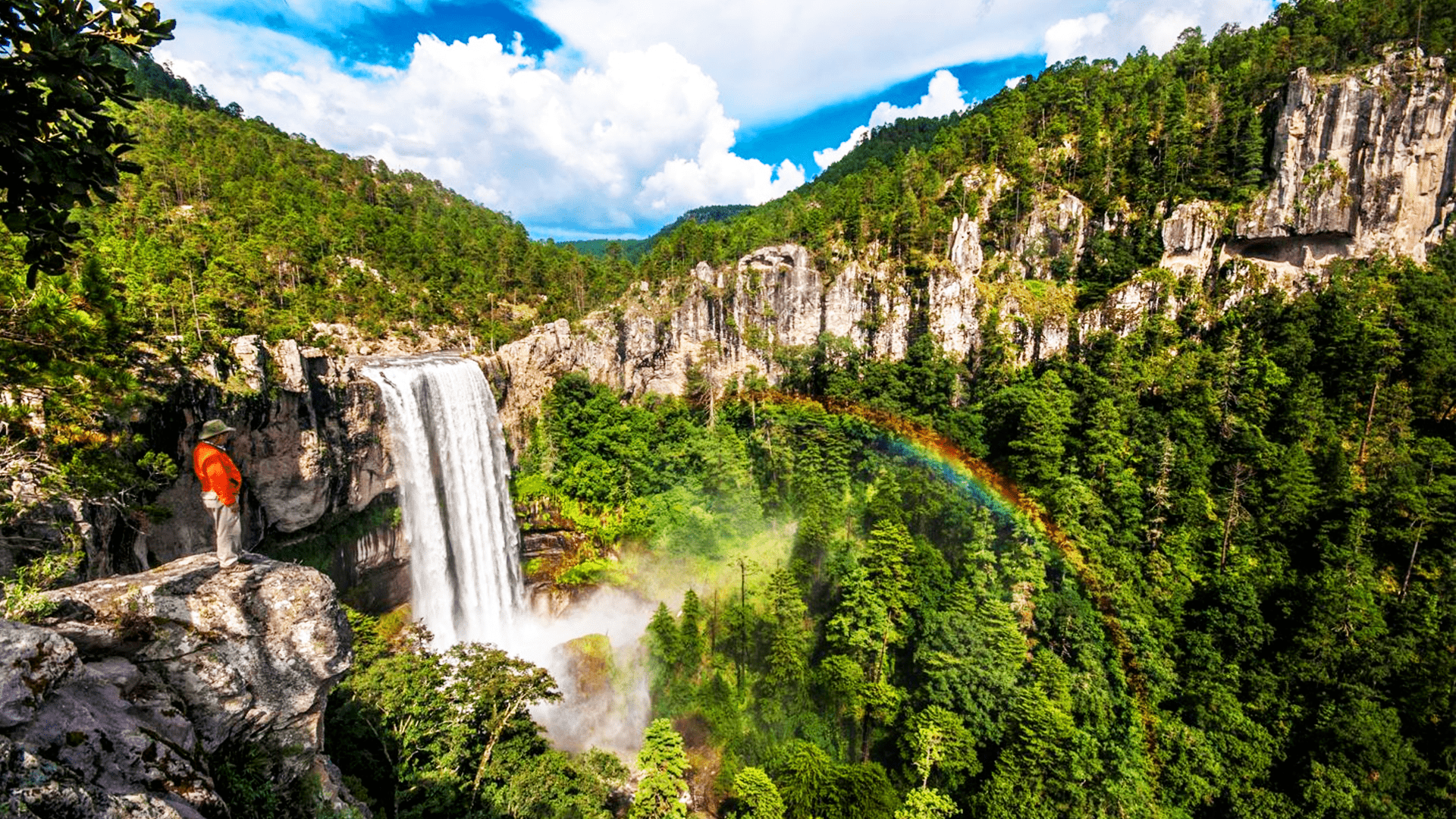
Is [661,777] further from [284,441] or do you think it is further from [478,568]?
[284,441]

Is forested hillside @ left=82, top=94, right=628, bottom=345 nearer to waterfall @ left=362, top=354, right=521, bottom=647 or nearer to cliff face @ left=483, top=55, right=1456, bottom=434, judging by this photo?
waterfall @ left=362, top=354, right=521, bottom=647

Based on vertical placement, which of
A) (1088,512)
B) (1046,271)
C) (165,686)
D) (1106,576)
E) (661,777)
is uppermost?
(1046,271)

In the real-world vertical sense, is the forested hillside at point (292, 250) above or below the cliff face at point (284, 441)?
above

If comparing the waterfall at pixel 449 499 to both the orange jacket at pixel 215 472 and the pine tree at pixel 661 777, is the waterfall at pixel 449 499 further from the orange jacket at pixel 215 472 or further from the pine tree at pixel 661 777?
the orange jacket at pixel 215 472

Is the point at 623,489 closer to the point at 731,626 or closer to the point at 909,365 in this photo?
the point at 731,626

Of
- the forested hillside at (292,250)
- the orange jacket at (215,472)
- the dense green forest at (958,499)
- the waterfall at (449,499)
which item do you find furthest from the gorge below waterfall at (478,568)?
the orange jacket at (215,472)

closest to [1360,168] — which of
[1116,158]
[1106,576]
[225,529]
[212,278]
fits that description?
[1116,158]
